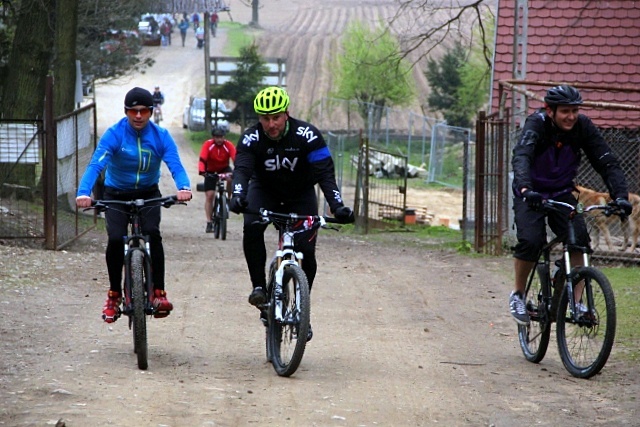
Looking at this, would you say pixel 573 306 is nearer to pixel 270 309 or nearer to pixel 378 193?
pixel 270 309

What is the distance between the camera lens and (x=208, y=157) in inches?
741

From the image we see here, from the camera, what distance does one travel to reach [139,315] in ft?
25.5

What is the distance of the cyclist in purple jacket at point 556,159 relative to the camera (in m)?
7.92

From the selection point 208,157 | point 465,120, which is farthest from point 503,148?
point 465,120

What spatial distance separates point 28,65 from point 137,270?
13.1 m

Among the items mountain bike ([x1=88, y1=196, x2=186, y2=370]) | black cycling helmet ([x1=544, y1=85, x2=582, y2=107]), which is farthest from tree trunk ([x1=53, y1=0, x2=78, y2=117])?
black cycling helmet ([x1=544, y1=85, x2=582, y2=107])

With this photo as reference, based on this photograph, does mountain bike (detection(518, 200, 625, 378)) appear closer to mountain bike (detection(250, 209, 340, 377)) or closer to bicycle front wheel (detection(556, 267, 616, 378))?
bicycle front wheel (detection(556, 267, 616, 378))

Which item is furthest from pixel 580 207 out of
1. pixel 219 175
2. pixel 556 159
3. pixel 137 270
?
pixel 219 175

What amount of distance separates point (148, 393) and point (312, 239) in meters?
1.70

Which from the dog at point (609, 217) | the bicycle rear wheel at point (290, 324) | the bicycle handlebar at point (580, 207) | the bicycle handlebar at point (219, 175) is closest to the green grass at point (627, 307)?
the dog at point (609, 217)

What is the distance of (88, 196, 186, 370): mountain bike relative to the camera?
7750 mm

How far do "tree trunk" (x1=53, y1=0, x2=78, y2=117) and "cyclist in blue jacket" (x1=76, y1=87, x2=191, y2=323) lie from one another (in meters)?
12.3

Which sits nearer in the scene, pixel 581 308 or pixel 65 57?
pixel 581 308

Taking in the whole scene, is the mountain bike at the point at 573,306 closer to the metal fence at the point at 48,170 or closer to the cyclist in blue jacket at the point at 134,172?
the cyclist in blue jacket at the point at 134,172
